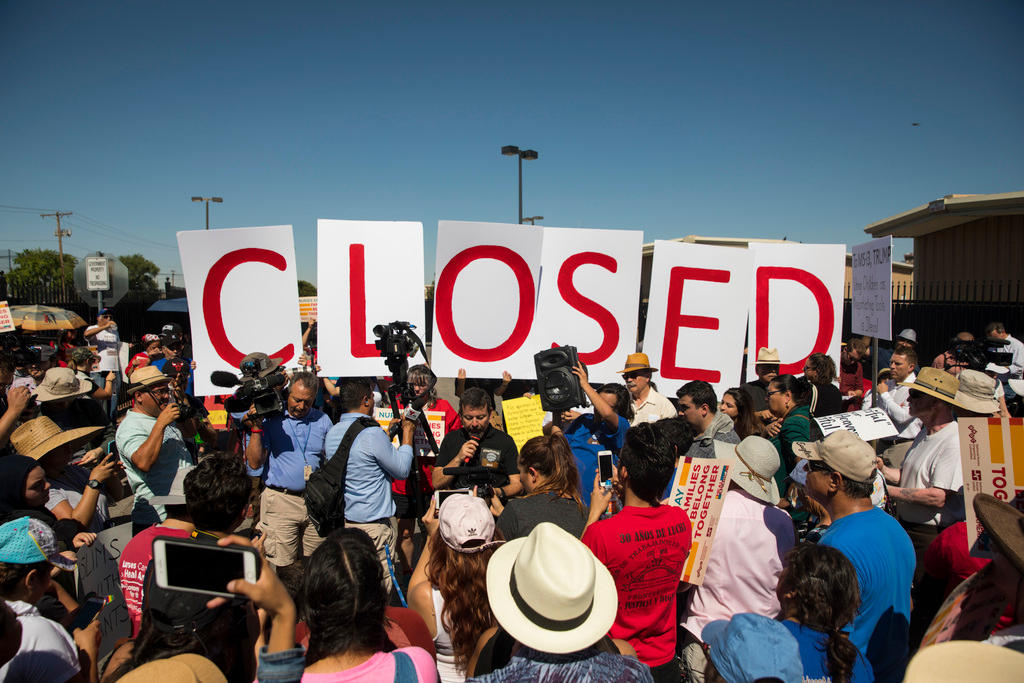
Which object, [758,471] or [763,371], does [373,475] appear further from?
[763,371]

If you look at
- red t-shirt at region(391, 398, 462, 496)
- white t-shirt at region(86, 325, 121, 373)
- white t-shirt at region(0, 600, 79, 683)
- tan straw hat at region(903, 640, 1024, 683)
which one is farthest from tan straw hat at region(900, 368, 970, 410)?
white t-shirt at region(86, 325, 121, 373)

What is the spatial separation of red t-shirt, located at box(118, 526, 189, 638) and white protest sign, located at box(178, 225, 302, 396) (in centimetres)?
234

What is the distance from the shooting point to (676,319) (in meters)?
5.29

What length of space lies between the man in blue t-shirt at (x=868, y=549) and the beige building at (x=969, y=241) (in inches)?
442

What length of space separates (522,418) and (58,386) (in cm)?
378

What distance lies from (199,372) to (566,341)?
122 inches

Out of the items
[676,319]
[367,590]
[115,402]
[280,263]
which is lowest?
[115,402]

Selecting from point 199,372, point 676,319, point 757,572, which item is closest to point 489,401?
point 757,572

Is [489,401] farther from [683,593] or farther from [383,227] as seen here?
[383,227]

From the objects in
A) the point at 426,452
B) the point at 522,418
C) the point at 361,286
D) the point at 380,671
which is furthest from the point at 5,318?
the point at 380,671

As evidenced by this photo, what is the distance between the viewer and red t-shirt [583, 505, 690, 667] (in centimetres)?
231

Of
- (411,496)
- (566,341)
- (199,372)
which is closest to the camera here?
(411,496)

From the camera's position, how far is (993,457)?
8.48 feet

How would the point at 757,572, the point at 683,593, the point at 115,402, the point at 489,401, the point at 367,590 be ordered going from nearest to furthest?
the point at 367,590, the point at 757,572, the point at 683,593, the point at 489,401, the point at 115,402
